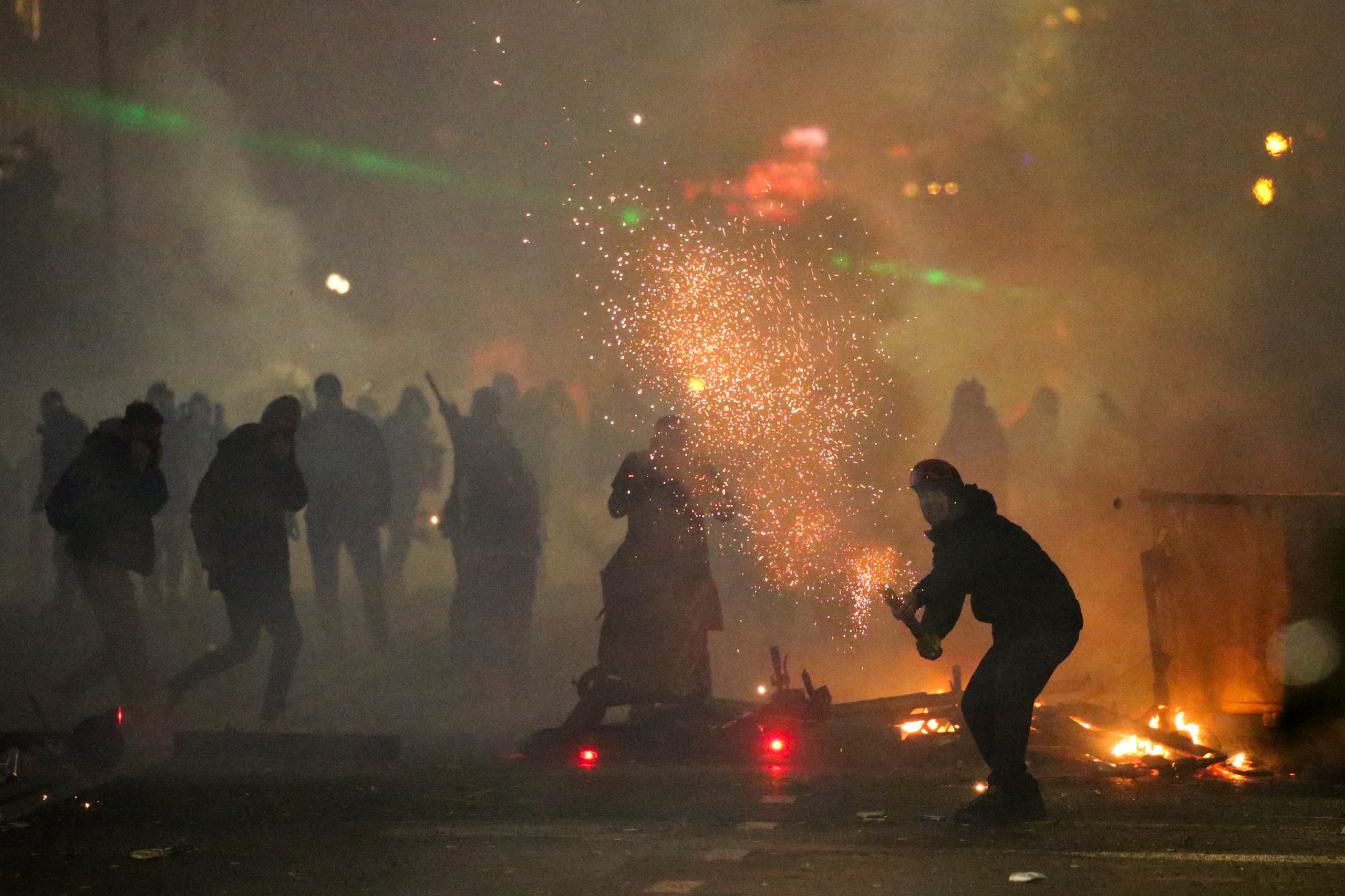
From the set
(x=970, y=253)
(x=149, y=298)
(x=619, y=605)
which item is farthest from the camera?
(x=149, y=298)

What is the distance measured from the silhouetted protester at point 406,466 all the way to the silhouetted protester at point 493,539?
4.91 meters

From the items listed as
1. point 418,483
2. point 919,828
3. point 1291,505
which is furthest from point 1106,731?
point 418,483

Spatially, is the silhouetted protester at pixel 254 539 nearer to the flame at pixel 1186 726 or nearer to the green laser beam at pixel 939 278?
the flame at pixel 1186 726

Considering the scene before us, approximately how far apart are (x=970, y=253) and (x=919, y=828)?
13.4m

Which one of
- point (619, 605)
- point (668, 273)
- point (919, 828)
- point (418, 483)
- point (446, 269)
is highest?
point (446, 269)

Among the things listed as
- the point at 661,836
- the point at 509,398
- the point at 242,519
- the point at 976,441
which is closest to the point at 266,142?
the point at 509,398

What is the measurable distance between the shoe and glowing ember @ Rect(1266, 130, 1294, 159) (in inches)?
389

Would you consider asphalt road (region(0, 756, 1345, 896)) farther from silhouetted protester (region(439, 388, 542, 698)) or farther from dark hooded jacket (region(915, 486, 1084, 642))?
silhouetted protester (region(439, 388, 542, 698))

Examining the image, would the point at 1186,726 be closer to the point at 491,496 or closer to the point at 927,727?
the point at 927,727

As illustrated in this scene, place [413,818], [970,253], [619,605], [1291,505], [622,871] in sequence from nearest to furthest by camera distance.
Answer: [622,871]
[413,818]
[1291,505]
[619,605]
[970,253]

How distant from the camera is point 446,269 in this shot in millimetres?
25234

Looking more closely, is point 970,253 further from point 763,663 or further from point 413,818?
point 413,818

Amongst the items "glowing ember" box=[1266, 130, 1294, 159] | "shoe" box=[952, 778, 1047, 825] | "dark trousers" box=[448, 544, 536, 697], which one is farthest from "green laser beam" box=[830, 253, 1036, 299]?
"shoe" box=[952, 778, 1047, 825]

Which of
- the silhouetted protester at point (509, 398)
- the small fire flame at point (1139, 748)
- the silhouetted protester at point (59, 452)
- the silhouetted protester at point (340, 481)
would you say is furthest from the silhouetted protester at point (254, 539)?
the silhouetted protester at point (509, 398)
